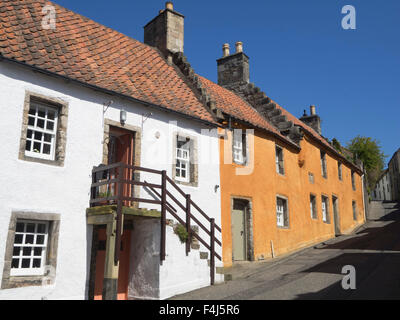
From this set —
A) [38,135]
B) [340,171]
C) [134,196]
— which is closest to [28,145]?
[38,135]

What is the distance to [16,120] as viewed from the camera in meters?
8.76

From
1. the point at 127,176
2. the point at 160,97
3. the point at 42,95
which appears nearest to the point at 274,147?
the point at 160,97

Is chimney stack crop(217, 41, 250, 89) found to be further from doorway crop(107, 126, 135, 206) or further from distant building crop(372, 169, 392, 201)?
distant building crop(372, 169, 392, 201)

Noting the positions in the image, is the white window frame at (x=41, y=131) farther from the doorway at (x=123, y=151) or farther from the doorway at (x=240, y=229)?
the doorway at (x=240, y=229)

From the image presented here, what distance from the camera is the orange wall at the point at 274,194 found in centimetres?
1399

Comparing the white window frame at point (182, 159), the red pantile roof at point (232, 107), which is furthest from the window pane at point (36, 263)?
the red pantile roof at point (232, 107)

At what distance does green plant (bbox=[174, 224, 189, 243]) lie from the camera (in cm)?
1053

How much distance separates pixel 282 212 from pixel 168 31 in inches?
360

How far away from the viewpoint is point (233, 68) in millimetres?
20828

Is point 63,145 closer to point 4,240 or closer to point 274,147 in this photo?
point 4,240

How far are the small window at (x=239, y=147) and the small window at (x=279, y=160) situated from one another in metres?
2.75

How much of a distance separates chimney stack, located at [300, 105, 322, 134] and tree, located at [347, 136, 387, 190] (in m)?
21.2

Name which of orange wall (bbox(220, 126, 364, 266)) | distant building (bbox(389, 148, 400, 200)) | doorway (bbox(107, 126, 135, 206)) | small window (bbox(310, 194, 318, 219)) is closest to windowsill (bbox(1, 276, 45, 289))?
doorway (bbox(107, 126, 135, 206))

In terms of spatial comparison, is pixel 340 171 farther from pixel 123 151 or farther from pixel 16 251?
pixel 16 251
